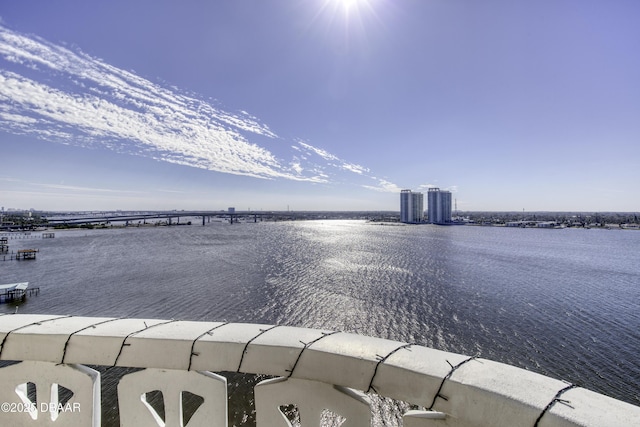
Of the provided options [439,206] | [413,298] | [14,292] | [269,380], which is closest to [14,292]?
[14,292]

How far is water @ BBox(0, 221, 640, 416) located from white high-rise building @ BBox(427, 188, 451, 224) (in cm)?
9883

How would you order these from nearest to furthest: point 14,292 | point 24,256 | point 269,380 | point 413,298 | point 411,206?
point 269,380
point 413,298
point 14,292
point 24,256
point 411,206

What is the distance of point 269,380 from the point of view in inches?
109

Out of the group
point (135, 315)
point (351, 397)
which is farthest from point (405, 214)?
point (351, 397)

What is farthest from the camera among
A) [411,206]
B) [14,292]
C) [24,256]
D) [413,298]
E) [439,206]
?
[411,206]

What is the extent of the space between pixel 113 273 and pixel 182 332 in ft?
108

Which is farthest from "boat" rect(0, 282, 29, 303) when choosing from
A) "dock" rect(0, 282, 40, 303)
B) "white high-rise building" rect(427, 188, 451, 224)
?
"white high-rise building" rect(427, 188, 451, 224)

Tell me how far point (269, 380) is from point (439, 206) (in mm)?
144429

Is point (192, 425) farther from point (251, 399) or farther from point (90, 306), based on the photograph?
point (90, 306)

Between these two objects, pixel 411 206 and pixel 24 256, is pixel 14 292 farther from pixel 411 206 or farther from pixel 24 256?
pixel 411 206

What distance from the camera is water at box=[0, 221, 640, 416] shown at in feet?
46.4

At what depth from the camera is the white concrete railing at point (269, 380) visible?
6.76 ft

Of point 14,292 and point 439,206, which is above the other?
point 439,206

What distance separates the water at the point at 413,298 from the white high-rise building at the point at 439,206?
3891 inches
